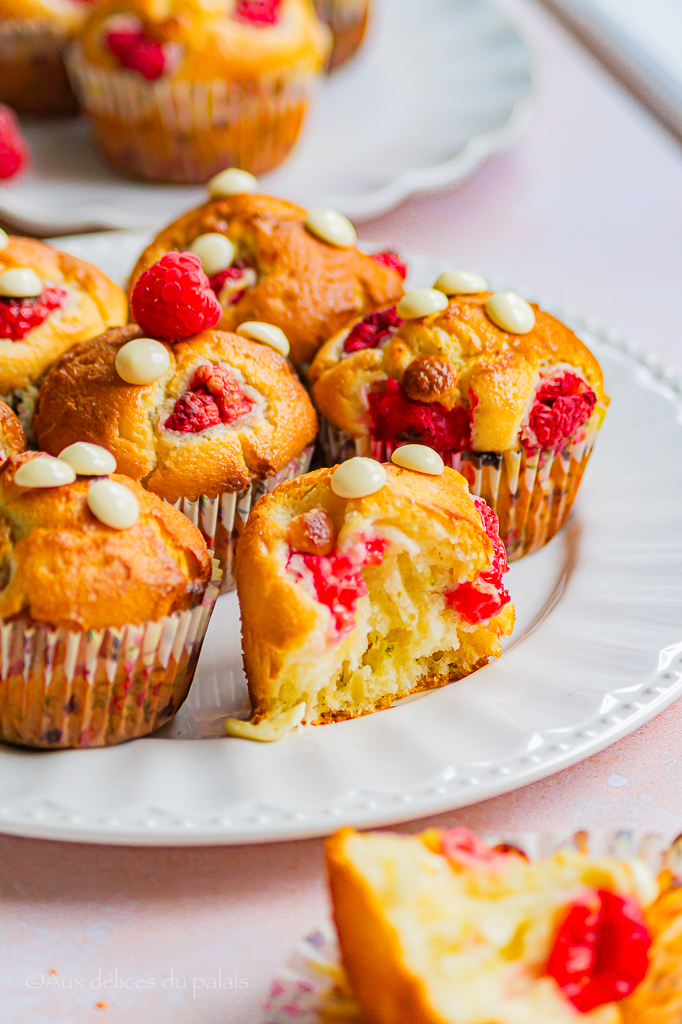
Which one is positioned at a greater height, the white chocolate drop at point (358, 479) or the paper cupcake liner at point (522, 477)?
the white chocolate drop at point (358, 479)

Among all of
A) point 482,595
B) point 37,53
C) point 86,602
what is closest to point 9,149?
point 37,53

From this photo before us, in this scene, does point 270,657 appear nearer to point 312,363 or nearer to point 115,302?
point 312,363

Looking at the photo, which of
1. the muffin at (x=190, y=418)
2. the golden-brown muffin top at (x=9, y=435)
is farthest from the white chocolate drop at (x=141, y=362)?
the golden-brown muffin top at (x=9, y=435)

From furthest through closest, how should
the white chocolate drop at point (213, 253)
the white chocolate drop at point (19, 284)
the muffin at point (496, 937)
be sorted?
1. the white chocolate drop at point (213, 253)
2. the white chocolate drop at point (19, 284)
3. the muffin at point (496, 937)

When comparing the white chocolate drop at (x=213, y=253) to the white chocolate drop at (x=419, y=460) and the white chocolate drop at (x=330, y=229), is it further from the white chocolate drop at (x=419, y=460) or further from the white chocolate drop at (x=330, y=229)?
the white chocolate drop at (x=419, y=460)

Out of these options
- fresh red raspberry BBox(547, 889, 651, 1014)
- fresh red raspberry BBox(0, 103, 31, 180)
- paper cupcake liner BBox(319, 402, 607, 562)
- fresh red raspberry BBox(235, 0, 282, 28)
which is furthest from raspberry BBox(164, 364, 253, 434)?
fresh red raspberry BBox(0, 103, 31, 180)

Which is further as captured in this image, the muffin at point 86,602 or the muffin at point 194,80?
the muffin at point 194,80

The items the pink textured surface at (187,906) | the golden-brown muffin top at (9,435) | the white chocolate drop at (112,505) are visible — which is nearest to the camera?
the pink textured surface at (187,906)
